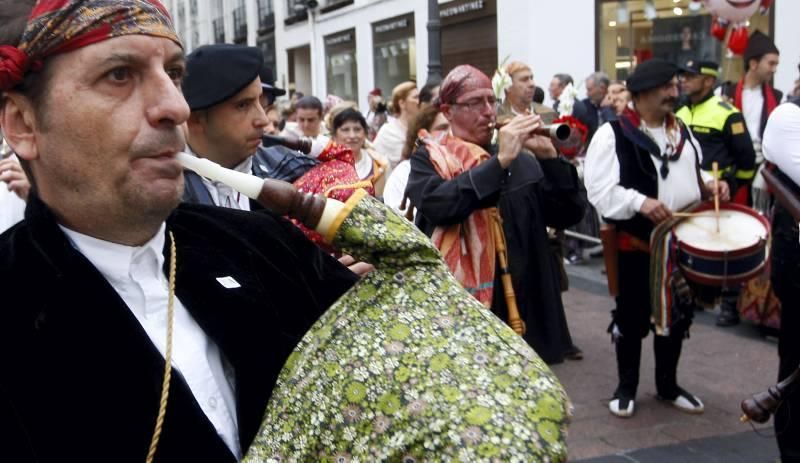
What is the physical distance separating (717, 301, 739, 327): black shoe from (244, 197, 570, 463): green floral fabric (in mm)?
6456

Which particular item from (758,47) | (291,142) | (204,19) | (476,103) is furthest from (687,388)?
(204,19)

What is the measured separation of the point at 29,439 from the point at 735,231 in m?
4.41

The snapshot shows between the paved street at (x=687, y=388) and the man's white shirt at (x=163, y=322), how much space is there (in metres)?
3.43

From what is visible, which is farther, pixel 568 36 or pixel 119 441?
pixel 568 36

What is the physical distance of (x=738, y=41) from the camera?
9.26 m

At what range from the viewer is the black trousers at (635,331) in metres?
5.26

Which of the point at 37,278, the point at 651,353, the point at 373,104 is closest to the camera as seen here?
the point at 37,278

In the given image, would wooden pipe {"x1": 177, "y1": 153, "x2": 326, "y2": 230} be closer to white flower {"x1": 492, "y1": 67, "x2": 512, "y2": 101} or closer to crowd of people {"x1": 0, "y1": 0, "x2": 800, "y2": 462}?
crowd of people {"x1": 0, "y1": 0, "x2": 800, "y2": 462}

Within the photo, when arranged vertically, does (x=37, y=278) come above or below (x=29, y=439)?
above

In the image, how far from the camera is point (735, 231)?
4957 millimetres

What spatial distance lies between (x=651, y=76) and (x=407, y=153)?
60.5 inches

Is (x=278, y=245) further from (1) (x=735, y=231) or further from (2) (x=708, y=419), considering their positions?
(2) (x=708, y=419)

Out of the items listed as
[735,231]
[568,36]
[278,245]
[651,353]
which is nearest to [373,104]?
[568,36]

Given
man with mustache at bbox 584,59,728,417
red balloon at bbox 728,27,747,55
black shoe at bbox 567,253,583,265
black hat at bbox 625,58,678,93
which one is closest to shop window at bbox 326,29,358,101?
black shoe at bbox 567,253,583,265
